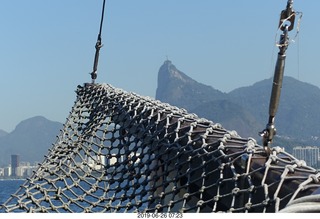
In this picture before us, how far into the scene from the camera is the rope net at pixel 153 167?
2910mm

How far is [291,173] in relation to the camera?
9.20 feet

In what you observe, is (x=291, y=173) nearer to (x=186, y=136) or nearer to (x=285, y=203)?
(x=285, y=203)

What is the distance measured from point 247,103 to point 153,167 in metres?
163

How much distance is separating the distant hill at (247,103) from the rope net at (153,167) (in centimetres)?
11275

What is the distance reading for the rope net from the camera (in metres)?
2.91

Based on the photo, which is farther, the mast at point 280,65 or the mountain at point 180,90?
the mountain at point 180,90

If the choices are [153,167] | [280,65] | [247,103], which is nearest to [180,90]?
[247,103]

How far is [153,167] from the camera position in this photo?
4.52 meters

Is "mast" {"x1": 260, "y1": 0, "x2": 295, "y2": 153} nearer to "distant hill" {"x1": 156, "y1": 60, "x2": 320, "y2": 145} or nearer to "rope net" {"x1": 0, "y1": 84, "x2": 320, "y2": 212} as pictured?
"rope net" {"x1": 0, "y1": 84, "x2": 320, "y2": 212}

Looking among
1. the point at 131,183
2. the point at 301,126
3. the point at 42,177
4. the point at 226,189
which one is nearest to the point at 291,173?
the point at 226,189

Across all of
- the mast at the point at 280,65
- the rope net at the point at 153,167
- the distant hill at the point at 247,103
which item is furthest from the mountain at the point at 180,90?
the mast at the point at 280,65

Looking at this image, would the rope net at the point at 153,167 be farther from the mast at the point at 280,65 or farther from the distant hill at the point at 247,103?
the distant hill at the point at 247,103

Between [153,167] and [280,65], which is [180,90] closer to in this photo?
[153,167]

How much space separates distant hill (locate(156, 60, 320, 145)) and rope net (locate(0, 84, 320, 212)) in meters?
113
